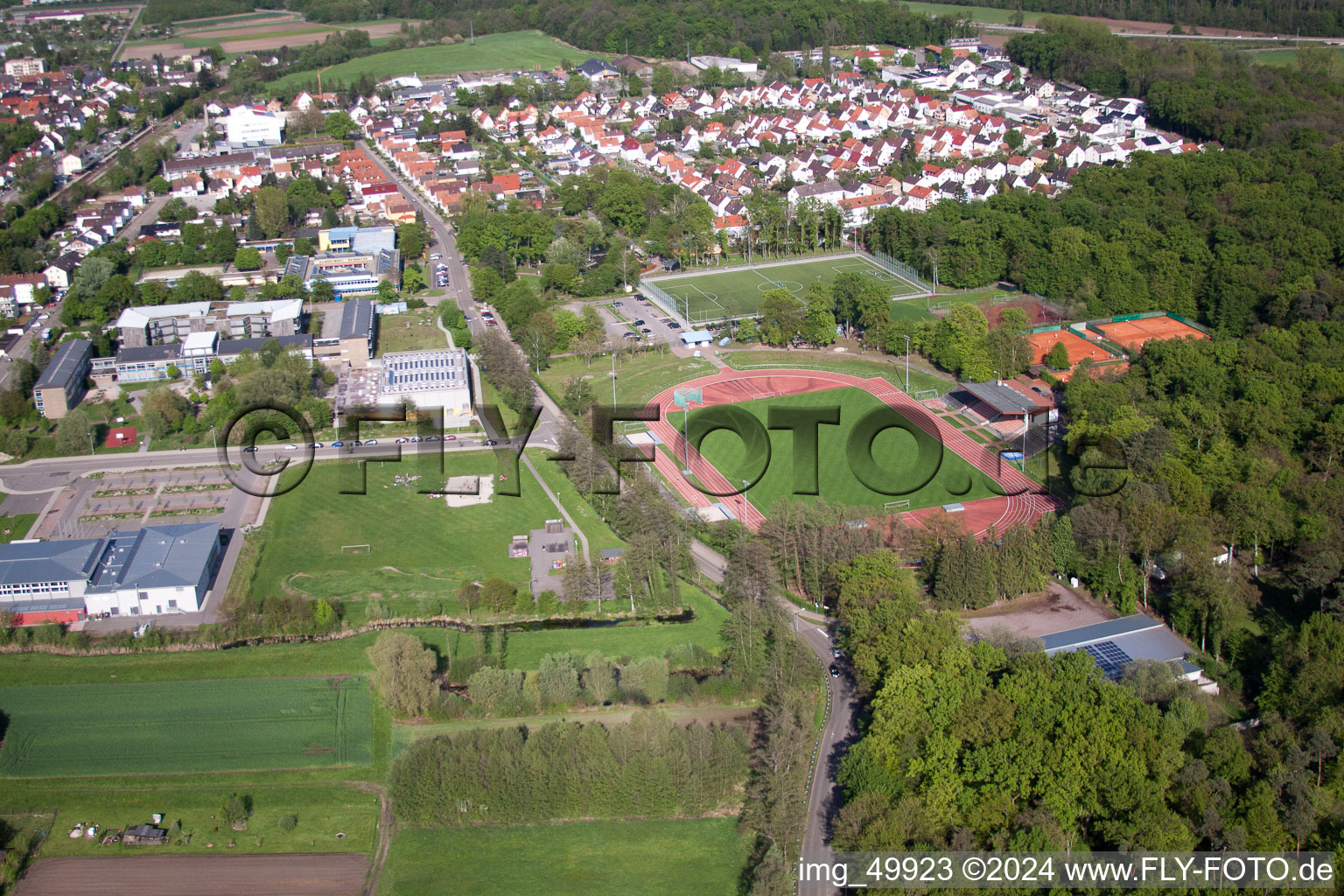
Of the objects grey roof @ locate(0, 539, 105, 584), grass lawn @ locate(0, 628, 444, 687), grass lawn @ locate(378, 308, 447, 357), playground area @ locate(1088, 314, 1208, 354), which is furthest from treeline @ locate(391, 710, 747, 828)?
playground area @ locate(1088, 314, 1208, 354)

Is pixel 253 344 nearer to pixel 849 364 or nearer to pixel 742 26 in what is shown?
pixel 849 364

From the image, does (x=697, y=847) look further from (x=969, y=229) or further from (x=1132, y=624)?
(x=969, y=229)

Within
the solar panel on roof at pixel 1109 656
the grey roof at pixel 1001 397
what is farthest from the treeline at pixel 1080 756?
the grey roof at pixel 1001 397

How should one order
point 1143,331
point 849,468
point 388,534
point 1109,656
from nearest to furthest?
point 1109,656 → point 388,534 → point 849,468 → point 1143,331

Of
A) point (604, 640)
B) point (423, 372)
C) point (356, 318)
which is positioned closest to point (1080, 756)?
point (604, 640)

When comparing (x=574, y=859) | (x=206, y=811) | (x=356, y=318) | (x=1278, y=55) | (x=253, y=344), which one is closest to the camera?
(x=574, y=859)

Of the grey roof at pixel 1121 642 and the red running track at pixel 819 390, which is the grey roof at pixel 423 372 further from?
the grey roof at pixel 1121 642

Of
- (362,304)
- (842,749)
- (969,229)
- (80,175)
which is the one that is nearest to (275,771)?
(842,749)
